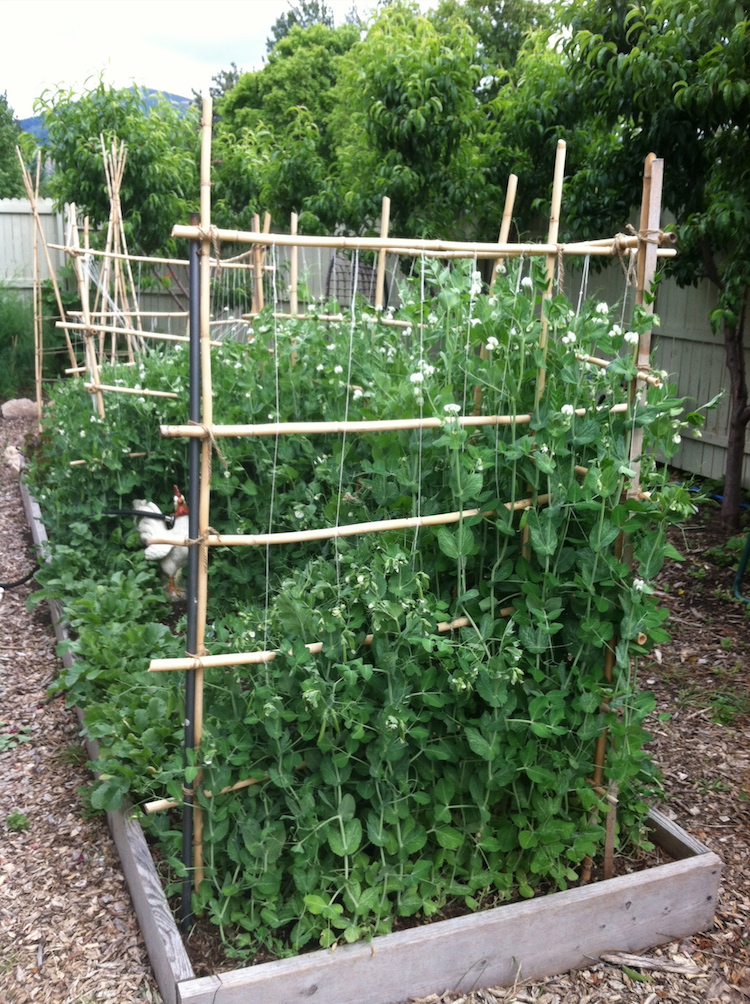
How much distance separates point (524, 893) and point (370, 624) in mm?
824

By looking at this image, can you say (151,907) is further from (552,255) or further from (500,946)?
(552,255)

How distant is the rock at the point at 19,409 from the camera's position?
924cm

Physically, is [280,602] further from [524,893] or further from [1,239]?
[1,239]

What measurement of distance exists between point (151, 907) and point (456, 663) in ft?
3.23

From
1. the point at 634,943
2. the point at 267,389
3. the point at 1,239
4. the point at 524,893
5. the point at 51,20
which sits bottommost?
the point at 634,943

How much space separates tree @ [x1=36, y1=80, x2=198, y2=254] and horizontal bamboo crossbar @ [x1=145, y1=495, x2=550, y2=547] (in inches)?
295

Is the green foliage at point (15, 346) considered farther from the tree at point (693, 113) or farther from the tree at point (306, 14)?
the tree at point (306, 14)

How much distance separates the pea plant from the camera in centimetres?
206

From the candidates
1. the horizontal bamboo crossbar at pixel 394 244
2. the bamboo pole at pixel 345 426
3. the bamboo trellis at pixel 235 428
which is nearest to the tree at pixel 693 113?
the horizontal bamboo crossbar at pixel 394 244

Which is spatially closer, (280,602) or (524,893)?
(280,602)

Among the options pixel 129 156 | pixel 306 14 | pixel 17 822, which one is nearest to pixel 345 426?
pixel 17 822

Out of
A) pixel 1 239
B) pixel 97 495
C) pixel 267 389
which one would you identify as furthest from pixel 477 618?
pixel 1 239

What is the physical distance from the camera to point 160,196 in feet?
30.4

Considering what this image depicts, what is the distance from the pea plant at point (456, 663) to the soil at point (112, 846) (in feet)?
0.83
